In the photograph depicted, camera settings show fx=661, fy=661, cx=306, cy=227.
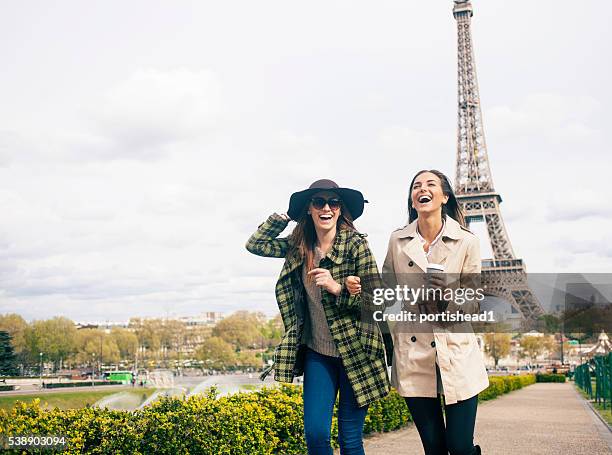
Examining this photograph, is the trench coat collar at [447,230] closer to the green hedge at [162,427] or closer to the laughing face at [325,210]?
the laughing face at [325,210]

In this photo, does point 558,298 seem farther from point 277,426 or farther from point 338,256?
point 277,426

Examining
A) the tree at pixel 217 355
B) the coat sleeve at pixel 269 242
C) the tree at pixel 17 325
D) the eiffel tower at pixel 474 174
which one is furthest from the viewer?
the tree at pixel 217 355

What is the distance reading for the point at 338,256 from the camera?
394 centimetres

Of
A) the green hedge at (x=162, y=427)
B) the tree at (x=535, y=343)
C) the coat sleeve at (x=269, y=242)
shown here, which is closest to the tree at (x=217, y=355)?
the tree at (x=535, y=343)

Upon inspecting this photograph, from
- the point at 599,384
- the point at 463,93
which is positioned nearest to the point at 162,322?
the point at 463,93

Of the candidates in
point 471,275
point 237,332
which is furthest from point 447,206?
point 237,332

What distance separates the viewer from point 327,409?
3.75m

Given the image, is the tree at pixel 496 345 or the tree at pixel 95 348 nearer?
the tree at pixel 95 348

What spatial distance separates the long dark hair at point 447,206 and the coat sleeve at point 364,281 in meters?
0.34

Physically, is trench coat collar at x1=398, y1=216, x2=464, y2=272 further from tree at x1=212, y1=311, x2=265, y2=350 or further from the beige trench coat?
tree at x1=212, y1=311, x2=265, y2=350

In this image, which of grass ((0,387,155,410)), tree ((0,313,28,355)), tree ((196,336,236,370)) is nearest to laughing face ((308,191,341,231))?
grass ((0,387,155,410))

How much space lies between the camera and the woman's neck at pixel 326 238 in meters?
4.08

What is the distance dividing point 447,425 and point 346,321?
79 cm

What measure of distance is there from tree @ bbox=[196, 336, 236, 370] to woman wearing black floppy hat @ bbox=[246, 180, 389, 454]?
255 ft
